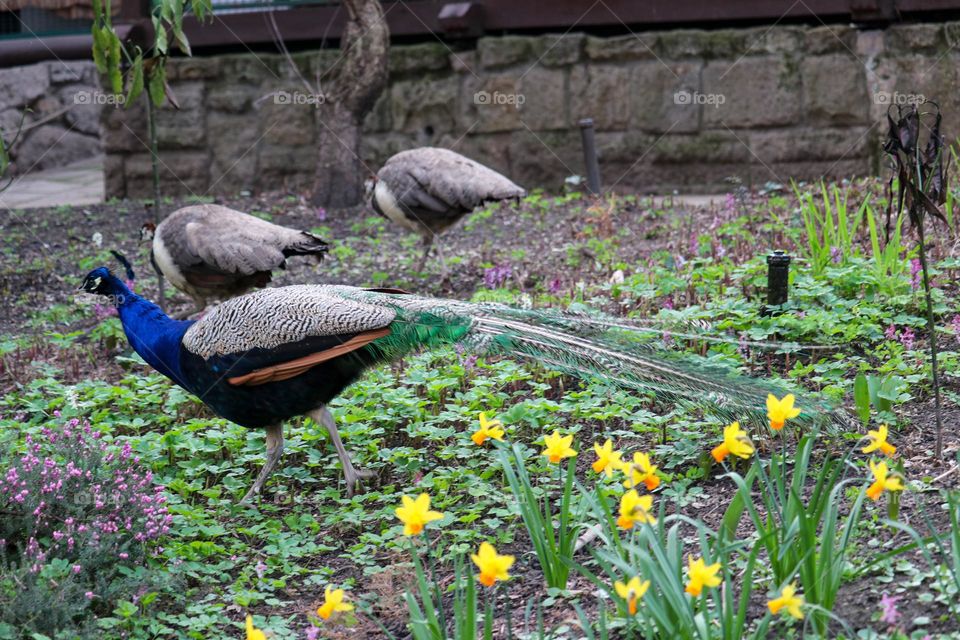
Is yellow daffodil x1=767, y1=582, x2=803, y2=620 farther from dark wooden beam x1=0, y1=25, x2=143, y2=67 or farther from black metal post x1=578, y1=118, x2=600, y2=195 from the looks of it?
dark wooden beam x1=0, y1=25, x2=143, y2=67

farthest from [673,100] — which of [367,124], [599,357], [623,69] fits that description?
[599,357]

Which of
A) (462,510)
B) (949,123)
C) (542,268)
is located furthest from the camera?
(949,123)

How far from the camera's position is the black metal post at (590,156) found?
879cm

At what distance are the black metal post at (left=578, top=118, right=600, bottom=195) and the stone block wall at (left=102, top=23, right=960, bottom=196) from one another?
0.33 m

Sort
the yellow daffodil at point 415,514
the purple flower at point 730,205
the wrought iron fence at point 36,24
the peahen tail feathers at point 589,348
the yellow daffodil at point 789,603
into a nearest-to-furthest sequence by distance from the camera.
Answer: the yellow daffodil at point 789,603, the yellow daffodil at point 415,514, the peahen tail feathers at point 589,348, the purple flower at point 730,205, the wrought iron fence at point 36,24

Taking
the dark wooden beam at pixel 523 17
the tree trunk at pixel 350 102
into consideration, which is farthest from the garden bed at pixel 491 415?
the dark wooden beam at pixel 523 17

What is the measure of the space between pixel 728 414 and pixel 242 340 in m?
1.69

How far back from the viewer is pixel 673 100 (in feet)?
29.2

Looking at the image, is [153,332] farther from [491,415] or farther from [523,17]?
[523,17]

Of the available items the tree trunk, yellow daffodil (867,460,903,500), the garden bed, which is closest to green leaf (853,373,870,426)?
the garden bed

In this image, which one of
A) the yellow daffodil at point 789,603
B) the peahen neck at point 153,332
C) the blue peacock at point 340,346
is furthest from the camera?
the peahen neck at point 153,332

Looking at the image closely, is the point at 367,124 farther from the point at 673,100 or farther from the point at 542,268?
the point at 542,268

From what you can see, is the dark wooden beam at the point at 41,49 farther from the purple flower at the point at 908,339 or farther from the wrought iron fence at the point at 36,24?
the purple flower at the point at 908,339

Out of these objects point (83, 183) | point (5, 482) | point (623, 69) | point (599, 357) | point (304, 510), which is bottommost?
point (304, 510)
